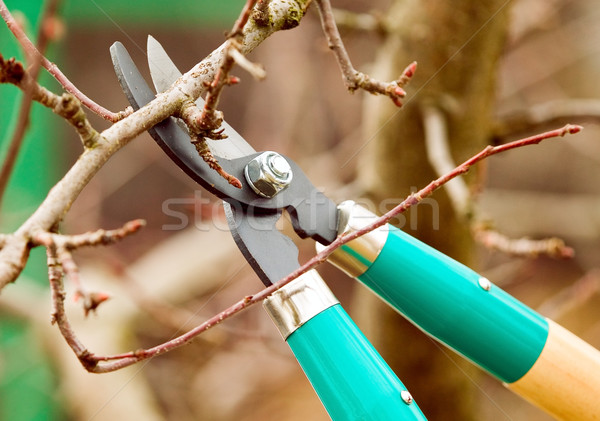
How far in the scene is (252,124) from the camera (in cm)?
169

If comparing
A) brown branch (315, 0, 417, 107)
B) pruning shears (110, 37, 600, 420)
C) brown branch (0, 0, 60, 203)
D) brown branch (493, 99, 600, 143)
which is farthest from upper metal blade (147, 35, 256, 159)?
brown branch (493, 99, 600, 143)

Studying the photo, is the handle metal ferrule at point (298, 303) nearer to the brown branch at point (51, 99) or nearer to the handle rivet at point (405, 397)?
the handle rivet at point (405, 397)

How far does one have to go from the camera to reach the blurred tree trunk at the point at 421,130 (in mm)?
811

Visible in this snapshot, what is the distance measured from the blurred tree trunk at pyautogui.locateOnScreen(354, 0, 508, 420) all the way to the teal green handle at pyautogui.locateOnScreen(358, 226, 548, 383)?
24cm

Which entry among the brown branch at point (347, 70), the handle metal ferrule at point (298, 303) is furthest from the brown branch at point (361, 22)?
the handle metal ferrule at point (298, 303)

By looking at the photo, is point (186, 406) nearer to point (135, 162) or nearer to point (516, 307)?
point (135, 162)

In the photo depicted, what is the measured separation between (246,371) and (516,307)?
118 centimetres

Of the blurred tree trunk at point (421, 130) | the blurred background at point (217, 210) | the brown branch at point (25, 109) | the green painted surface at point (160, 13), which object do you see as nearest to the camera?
the brown branch at point (25, 109)

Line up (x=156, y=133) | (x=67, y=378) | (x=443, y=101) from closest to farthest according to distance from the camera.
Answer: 1. (x=156, y=133)
2. (x=443, y=101)
3. (x=67, y=378)

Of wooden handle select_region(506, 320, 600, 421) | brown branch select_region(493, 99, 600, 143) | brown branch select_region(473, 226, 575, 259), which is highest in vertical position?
brown branch select_region(493, 99, 600, 143)

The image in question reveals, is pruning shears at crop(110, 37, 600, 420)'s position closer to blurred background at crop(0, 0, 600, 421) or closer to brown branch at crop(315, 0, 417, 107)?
brown branch at crop(315, 0, 417, 107)

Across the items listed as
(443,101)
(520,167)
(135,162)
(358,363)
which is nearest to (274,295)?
(358,363)

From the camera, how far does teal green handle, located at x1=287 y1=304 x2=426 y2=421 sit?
0.48 metres

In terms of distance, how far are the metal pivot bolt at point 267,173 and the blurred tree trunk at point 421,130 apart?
0.32m
